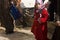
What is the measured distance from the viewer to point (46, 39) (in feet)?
13.6

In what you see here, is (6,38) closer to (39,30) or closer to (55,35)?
(39,30)

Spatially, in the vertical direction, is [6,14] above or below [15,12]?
above

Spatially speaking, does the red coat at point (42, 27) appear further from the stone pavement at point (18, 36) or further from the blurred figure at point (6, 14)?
the blurred figure at point (6, 14)

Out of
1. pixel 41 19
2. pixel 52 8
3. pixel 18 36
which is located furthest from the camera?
pixel 18 36

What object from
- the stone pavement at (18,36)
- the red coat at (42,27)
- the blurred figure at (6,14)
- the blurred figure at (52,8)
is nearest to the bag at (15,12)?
the stone pavement at (18,36)

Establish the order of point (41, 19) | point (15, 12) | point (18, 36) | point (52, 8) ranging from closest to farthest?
point (41, 19), point (52, 8), point (18, 36), point (15, 12)

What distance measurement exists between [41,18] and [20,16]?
3.12 meters

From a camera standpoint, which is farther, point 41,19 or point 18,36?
point 18,36

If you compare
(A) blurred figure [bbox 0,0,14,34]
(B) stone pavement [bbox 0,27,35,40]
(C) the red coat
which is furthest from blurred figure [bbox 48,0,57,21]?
(C) the red coat

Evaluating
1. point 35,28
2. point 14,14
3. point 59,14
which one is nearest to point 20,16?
point 14,14

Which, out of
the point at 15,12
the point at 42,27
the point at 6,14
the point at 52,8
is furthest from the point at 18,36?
the point at 42,27

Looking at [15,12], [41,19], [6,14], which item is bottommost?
[15,12]

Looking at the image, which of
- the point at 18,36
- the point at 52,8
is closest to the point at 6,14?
the point at 18,36

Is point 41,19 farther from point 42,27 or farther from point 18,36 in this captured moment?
point 18,36
